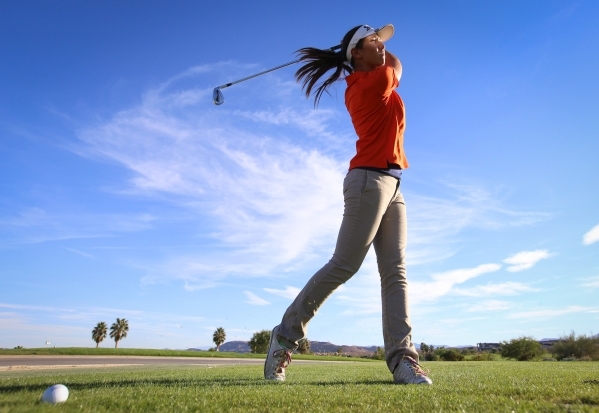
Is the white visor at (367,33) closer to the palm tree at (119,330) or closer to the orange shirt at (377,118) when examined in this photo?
the orange shirt at (377,118)

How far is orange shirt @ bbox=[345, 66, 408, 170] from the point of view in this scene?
4.00m

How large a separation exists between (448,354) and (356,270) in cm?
2642

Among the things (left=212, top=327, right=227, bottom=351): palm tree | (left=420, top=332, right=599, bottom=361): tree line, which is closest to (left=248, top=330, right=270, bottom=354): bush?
(left=212, top=327, right=227, bottom=351): palm tree

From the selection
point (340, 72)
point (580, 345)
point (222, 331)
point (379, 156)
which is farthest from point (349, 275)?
point (222, 331)

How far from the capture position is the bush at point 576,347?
62.8 feet

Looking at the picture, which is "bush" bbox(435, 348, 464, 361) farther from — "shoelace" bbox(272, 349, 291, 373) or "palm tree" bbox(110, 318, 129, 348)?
"palm tree" bbox(110, 318, 129, 348)

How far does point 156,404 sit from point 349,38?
385 cm

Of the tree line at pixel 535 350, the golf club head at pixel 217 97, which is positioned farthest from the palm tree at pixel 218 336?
the golf club head at pixel 217 97

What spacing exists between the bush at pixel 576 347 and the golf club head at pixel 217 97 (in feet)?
64.5

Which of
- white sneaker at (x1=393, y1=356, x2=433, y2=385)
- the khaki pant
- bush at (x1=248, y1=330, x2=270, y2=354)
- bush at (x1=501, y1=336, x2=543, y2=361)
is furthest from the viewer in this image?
bush at (x1=248, y1=330, x2=270, y2=354)

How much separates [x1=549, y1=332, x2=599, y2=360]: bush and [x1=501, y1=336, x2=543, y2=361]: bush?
3296mm

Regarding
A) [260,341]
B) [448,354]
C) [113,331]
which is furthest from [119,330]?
[448,354]

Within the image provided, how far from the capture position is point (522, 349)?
25734 mm

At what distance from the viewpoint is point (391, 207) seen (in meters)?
4.18
